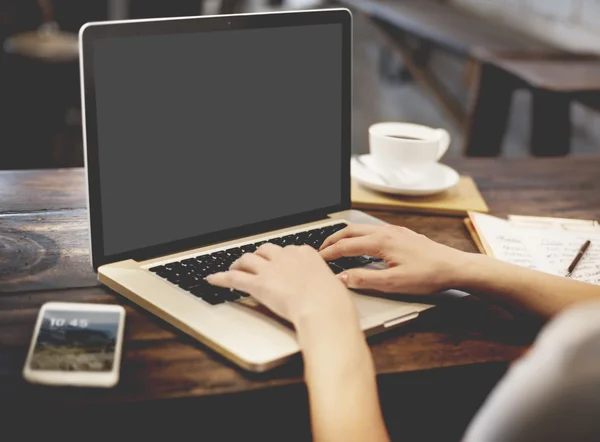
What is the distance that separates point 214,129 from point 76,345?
14.1 inches

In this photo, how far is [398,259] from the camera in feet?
2.93

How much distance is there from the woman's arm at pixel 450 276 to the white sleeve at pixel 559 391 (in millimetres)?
477

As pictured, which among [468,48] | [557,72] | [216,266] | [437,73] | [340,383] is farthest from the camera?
[437,73]

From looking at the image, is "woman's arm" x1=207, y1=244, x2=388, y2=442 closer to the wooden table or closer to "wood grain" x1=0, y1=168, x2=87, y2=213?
the wooden table

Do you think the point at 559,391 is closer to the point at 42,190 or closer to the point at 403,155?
the point at 403,155

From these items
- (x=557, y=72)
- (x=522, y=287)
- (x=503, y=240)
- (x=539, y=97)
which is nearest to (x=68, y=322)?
(x=522, y=287)

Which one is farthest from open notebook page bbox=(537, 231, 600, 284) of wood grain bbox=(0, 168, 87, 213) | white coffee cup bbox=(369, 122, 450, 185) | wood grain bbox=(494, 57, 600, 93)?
wood grain bbox=(494, 57, 600, 93)

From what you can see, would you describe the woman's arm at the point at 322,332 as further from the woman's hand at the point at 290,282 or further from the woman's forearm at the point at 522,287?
the woman's forearm at the point at 522,287

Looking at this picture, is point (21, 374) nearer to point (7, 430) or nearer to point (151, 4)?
point (7, 430)

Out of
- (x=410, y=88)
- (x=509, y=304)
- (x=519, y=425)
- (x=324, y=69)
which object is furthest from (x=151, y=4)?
(x=519, y=425)

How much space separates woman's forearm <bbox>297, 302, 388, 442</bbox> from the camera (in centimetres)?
67

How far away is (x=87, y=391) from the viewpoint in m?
0.70

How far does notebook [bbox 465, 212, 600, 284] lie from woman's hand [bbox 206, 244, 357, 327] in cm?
32

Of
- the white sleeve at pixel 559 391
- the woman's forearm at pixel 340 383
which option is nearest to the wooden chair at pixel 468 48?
the woman's forearm at pixel 340 383
